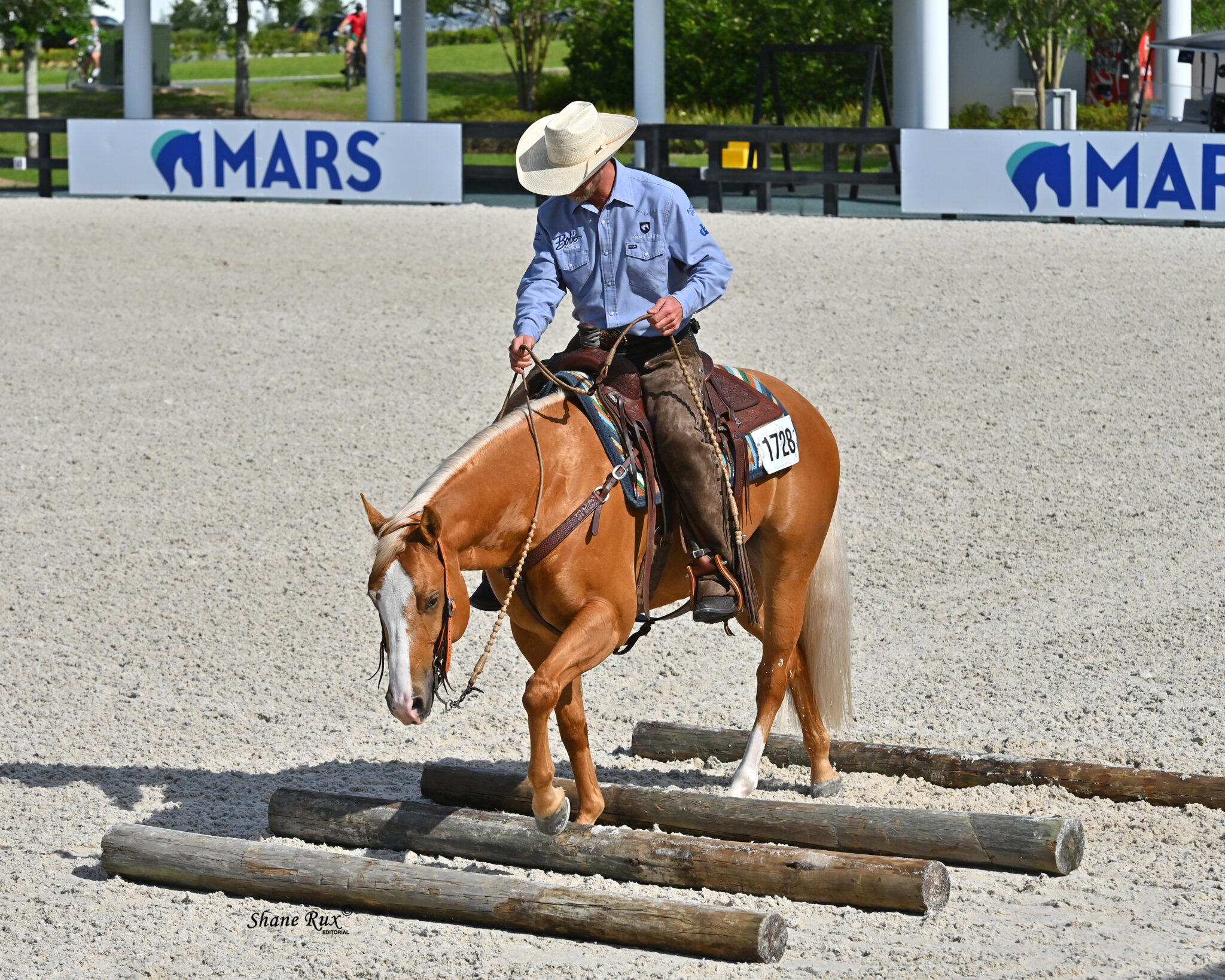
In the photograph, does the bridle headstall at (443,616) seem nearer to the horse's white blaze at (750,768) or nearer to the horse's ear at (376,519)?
the horse's ear at (376,519)

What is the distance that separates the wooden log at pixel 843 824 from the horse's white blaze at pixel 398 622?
1136mm

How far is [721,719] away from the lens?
23.7 feet

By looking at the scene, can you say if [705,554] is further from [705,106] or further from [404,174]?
[705,106]

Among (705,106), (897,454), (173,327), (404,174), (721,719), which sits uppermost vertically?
(705,106)

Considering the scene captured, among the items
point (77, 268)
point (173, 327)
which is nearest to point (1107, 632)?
point (173, 327)

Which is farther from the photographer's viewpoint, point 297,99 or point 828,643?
point 297,99

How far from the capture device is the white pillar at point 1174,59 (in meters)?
24.3

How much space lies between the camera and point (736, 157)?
1925 centimetres

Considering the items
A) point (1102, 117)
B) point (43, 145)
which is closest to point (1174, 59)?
point (1102, 117)

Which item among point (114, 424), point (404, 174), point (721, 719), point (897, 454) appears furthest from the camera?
point (404, 174)

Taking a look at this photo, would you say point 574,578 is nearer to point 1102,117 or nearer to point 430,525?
point 430,525

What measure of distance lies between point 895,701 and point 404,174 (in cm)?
1365

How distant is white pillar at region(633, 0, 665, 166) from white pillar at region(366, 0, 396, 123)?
3875 millimetres

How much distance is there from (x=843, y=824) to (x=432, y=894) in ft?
4.73
